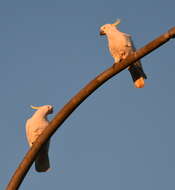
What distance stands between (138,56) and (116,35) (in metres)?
3.86

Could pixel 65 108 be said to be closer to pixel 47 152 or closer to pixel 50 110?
pixel 47 152

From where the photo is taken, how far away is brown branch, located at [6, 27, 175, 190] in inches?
235

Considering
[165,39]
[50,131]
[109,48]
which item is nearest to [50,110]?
[109,48]

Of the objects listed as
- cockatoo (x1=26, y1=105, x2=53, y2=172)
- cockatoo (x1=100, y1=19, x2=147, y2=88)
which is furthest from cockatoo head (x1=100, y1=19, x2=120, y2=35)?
cockatoo (x1=26, y1=105, x2=53, y2=172)

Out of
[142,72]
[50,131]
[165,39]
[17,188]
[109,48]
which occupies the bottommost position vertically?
[17,188]

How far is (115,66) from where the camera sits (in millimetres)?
6082

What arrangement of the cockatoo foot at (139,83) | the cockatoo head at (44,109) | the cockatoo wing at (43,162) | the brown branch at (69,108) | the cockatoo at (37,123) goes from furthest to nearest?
1. the cockatoo head at (44,109)
2. the cockatoo at (37,123)
3. the cockatoo foot at (139,83)
4. the cockatoo wing at (43,162)
5. the brown branch at (69,108)

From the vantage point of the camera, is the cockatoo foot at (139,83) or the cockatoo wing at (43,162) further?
the cockatoo foot at (139,83)

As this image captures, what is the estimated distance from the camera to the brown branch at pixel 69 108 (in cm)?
598

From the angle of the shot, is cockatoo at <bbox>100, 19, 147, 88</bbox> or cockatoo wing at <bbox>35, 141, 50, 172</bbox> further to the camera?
cockatoo at <bbox>100, 19, 147, 88</bbox>

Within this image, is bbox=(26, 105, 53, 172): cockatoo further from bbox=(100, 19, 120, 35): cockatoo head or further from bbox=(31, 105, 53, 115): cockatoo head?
bbox=(100, 19, 120, 35): cockatoo head

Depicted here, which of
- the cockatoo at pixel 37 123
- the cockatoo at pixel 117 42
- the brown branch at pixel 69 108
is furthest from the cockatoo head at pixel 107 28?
the brown branch at pixel 69 108

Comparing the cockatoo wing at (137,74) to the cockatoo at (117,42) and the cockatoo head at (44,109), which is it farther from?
the cockatoo head at (44,109)

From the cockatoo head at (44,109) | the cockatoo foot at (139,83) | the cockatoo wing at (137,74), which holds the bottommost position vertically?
the cockatoo foot at (139,83)
